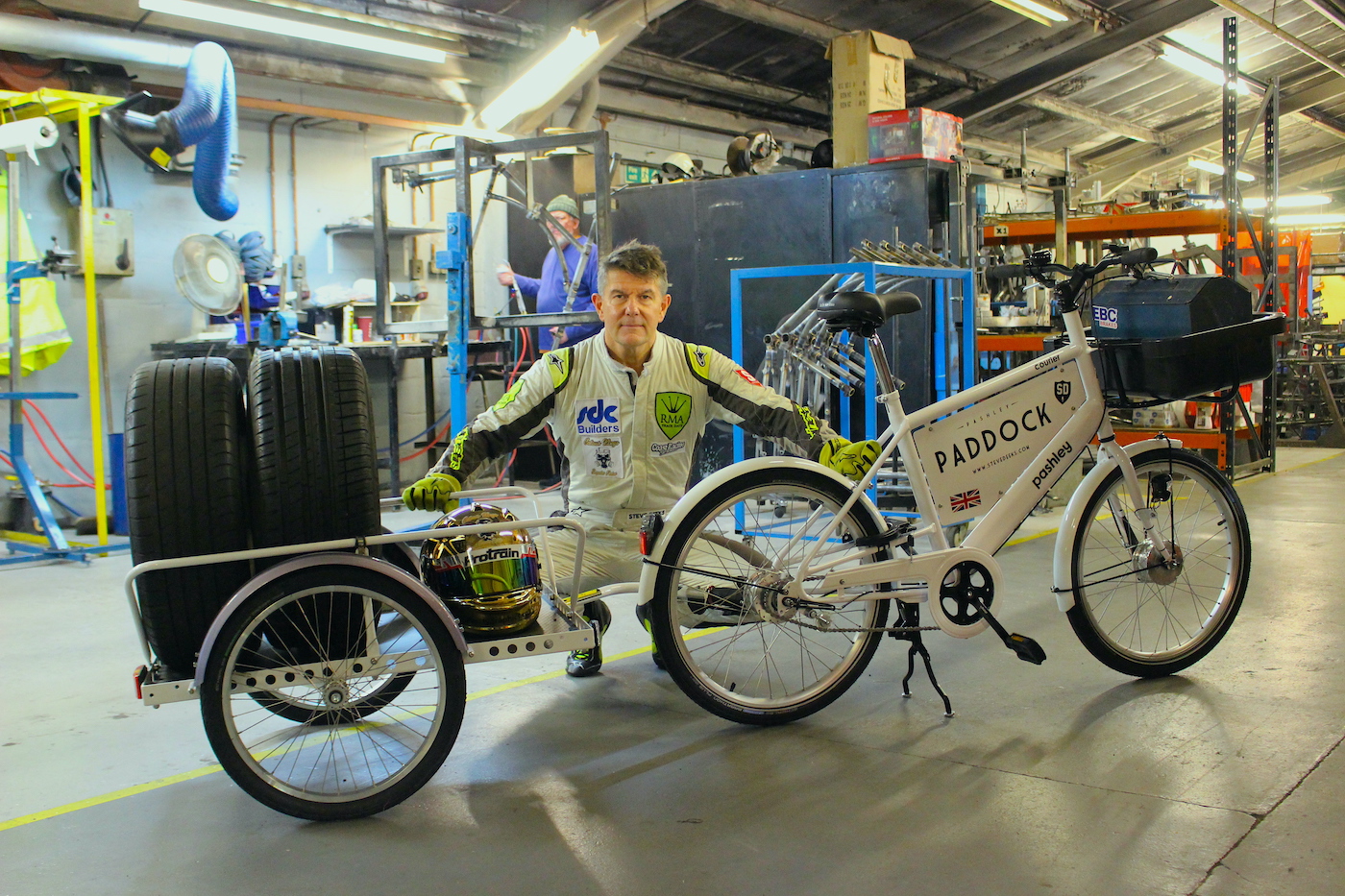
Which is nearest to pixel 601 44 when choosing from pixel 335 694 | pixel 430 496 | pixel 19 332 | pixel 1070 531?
pixel 19 332

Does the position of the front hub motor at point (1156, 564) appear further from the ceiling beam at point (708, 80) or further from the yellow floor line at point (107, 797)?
the ceiling beam at point (708, 80)

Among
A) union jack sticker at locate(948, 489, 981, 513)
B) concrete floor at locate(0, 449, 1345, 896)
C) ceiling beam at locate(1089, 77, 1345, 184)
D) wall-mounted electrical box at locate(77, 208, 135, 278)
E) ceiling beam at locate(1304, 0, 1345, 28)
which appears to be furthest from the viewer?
ceiling beam at locate(1089, 77, 1345, 184)

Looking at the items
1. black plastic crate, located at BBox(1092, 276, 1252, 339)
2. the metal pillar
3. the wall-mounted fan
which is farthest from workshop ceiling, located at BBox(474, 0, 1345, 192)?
black plastic crate, located at BBox(1092, 276, 1252, 339)

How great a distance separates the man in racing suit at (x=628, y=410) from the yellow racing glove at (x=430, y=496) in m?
0.37

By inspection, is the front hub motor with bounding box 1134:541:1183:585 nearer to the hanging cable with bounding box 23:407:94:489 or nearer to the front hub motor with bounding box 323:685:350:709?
the front hub motor with bounding box 323:685:350:709

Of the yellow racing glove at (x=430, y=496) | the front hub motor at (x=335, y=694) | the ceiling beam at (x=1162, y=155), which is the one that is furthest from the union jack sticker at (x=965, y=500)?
the ceiling beam at (x=1162, y=155)

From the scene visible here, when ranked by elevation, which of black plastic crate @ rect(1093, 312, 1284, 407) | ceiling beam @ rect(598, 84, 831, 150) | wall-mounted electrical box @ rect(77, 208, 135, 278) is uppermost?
ceiling beam @ rect(598, 84, 831, 150)

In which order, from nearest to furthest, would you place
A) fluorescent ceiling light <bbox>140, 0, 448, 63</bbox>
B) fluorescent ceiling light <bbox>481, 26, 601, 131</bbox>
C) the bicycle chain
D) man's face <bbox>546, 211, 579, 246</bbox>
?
the bicycle chain < fluorescent ceiling light <bbox>140, 0, 448, 63</bbox> < man's face <bbox>546, 211, 579, 246</bbox> < fluorescent ceiling light <bbox>481, 26, 601, 131</bbox>

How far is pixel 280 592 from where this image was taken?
6.81ft

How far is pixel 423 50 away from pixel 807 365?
3972 millimetres

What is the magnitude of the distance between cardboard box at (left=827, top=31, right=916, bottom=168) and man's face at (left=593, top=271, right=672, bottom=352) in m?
4.12

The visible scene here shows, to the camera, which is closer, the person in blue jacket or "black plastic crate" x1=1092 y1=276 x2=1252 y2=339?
"black plastic crate" x1=1092 y1=276 x2=1252 y2=339

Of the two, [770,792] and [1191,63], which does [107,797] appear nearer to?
[770,792]

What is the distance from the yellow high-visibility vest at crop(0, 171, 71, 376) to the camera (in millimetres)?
5391
